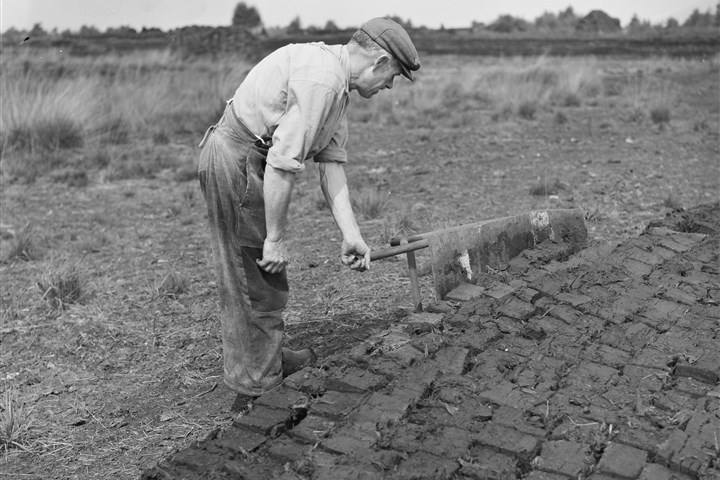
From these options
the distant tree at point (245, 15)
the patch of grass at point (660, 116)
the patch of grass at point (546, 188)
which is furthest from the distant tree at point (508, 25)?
the patch of grass at point (546, 188)

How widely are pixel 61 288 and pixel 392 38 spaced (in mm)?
3666

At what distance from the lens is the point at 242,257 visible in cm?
412

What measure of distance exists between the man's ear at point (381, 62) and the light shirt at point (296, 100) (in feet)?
0.41

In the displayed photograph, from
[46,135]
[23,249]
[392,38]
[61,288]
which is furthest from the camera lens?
[46,135]

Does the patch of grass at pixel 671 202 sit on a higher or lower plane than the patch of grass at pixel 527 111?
lower

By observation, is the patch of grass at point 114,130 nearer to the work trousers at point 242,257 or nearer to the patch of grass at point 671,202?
the patch of grass at point 671,202

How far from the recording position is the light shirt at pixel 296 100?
143 inches

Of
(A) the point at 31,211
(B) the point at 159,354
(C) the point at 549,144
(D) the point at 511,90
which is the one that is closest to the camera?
(B) the point at 159,354

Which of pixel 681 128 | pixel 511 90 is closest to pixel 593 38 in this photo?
pixel 511 90

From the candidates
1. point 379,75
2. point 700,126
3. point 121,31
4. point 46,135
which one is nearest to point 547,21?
point 121,31

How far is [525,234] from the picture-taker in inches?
232

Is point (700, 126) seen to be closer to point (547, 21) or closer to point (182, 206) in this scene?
point (182, 206)

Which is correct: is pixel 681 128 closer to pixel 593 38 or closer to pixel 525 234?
pixel 525 234

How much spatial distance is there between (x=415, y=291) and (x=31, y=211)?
603cm
